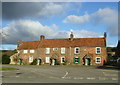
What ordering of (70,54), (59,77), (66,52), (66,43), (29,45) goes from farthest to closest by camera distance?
(29,45) < (66,43) < (66,52) < (70,54) < (59,77)

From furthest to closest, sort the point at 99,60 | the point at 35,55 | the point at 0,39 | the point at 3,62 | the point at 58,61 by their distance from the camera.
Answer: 1. the point at 3,62
2. the point at 35,55
3. the point at 58,61
4. the point at 99,60
5. the point at 0,39

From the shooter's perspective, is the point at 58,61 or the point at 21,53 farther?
the point at 21,53

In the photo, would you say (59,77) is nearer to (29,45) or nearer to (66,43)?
(66,43)

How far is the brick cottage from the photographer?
45.2 m

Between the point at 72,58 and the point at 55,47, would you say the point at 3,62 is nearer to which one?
the point at 55,47

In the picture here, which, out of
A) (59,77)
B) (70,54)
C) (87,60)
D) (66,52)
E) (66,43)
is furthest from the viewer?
(66,43)

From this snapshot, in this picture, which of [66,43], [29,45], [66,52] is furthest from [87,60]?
[29,45]

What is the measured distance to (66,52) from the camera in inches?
1879

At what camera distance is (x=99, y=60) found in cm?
4494

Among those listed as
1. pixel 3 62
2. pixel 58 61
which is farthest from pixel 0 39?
pixel 3 62

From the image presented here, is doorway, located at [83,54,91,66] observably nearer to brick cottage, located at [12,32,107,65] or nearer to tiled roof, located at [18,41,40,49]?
brick cottage, located at [12,32,107,65]

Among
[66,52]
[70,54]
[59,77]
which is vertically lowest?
[59,77]

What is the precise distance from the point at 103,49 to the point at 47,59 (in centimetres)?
1633

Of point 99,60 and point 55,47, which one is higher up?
point 55,47
